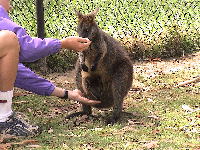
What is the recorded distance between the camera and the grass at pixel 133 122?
3562 millimetres

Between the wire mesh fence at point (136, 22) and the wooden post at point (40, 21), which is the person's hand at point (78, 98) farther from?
the wire mesh fence at point (136, 22)

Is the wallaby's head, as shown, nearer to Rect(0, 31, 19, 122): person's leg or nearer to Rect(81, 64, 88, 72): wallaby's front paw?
Rect(81, 64, 88, 72): wallaby's front paw

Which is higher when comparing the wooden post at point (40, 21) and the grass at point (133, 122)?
the wooden post at point (40, 21)

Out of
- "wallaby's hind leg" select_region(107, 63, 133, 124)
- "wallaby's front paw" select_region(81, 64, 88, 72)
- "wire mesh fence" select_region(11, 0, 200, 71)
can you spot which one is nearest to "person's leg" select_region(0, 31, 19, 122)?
"wallaby's front paw" select_region(81, 64, 88, 72)

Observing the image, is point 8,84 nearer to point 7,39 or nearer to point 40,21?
point 7,39

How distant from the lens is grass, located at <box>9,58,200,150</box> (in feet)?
11.7

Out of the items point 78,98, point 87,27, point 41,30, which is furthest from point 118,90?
point 41,30

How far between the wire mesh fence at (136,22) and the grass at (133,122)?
1434 mm

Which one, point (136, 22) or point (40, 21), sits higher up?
point (40, 21)

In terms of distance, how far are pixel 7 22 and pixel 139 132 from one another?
1.34m

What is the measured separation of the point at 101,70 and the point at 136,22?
144 inches

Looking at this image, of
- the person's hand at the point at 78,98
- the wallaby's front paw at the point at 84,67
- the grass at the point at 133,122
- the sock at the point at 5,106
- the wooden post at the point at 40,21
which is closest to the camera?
the grass at the point at 133,122

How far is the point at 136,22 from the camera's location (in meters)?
8.09

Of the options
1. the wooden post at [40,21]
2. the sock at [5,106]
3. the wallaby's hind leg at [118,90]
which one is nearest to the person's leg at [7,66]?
the sock at [5,106]
